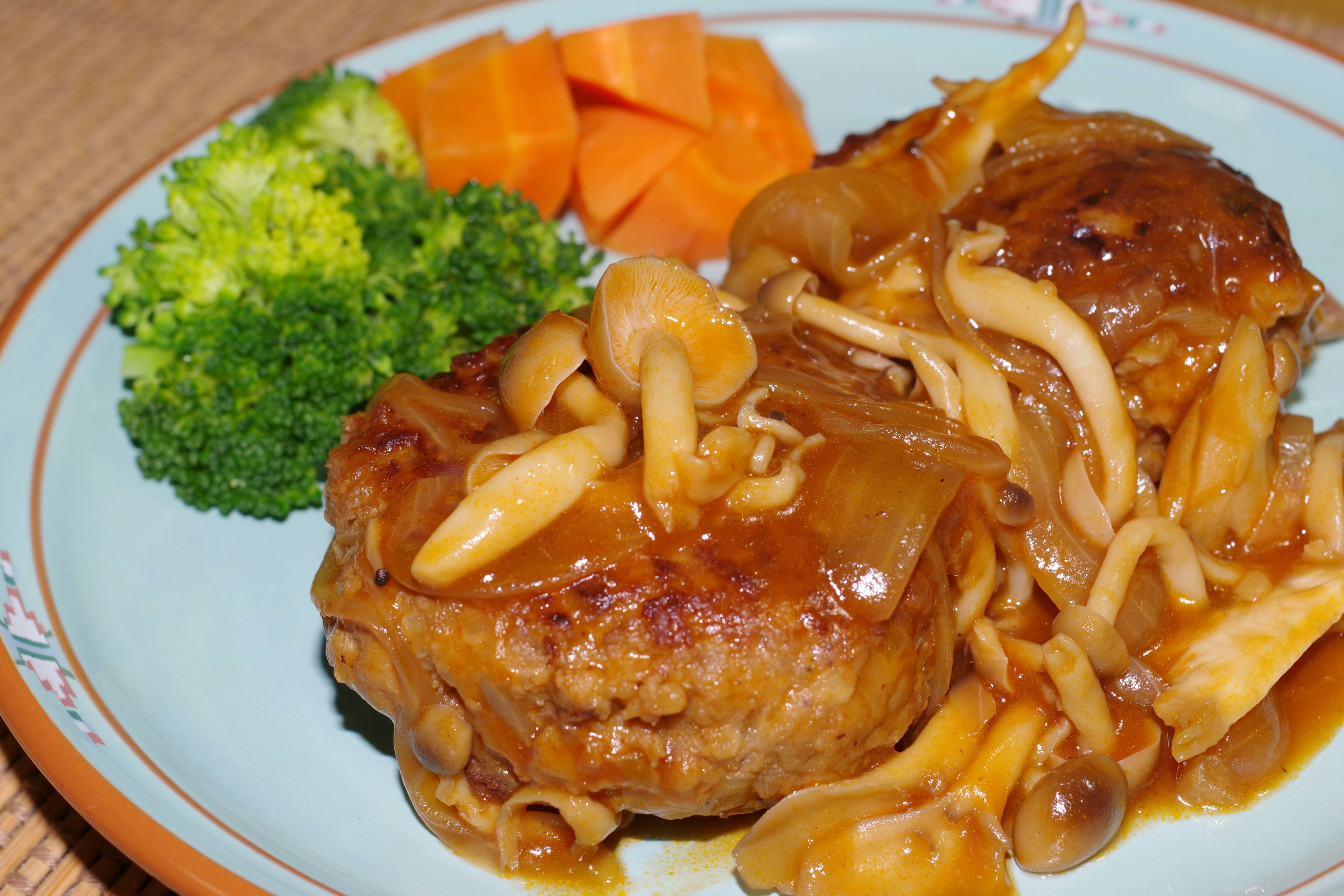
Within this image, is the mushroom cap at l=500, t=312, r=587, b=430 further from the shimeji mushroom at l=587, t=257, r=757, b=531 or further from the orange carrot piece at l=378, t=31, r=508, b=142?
the orange carrot piece at l=378, t=31, r=508, b=142

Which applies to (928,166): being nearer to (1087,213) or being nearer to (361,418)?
(1087,213)

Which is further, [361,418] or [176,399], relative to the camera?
[176,399]

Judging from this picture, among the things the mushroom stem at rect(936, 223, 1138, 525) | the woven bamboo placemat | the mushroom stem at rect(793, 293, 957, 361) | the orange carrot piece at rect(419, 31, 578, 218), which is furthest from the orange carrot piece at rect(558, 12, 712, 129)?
the mushroom stem at rect(936, 223, 1138, 525)

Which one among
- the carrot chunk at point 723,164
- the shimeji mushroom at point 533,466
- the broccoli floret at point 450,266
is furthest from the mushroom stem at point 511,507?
the carrot chunk at point 723,164

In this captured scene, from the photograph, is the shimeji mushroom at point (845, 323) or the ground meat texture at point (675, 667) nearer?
the ground meat texture at point (675, 667)

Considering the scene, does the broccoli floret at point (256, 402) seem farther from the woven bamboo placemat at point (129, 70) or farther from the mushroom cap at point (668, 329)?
the mushroom cap at point (668, 329)

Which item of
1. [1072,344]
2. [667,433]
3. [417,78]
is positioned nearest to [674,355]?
[667,433]

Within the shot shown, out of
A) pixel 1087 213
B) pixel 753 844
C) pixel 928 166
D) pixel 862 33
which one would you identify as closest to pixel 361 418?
pixel 753 844
